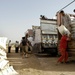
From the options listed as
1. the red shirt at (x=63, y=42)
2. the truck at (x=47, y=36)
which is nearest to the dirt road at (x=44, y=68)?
the red shirt at (x=63, y=42)

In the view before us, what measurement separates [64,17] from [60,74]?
13.9 ft

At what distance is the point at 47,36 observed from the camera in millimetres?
14977

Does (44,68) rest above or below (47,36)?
below

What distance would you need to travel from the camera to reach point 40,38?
15.1 m

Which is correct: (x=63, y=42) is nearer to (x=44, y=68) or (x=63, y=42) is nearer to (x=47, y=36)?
(x=44, y=68)

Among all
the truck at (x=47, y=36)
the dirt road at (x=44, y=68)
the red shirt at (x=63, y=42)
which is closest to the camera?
the dirt road at (x=44, y=68)

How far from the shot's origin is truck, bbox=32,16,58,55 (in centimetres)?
1494

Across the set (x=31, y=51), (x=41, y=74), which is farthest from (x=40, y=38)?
(x=41, y=74)

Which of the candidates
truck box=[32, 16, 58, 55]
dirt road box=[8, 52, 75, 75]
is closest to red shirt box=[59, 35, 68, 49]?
dirt road box=[8, 52, 75, 75]

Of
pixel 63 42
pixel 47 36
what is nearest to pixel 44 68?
pixel 63 42

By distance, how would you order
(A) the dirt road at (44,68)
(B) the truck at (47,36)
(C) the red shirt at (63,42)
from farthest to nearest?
(B) the truck at (47,36), (C) the red shirt at (63,42), (A) the dirt road at (44,68)

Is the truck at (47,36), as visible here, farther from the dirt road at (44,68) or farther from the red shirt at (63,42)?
the red shirt at (63,42)

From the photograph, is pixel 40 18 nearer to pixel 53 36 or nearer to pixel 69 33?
pixel 53 36

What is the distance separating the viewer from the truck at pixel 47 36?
14.9m
